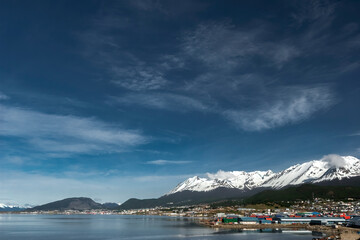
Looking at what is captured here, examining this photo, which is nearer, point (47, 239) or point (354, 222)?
point (47, 239)

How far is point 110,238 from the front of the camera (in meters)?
82.9

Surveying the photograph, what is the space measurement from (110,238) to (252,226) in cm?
5611

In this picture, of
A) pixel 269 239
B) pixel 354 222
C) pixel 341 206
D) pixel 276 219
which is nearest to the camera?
pixel 269 239

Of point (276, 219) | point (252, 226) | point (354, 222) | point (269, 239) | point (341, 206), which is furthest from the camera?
point (341, 206)

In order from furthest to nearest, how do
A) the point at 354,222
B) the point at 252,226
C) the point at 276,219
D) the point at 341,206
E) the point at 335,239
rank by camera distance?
the point at 341,206, the point at 276,219, the point at 252,226, the point at 354,222, the point at 335,239

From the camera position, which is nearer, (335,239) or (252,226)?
(335,239)

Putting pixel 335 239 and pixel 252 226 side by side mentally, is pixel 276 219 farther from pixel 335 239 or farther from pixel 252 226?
pixel 335 239

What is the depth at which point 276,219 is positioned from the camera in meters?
129

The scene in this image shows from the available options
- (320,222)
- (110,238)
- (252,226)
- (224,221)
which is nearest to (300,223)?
(320,222)

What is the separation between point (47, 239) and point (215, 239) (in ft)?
140

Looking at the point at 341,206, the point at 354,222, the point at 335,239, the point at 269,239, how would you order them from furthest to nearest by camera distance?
1. the point at 341,206
2. the point at 354,222
3. the point at 269,239
4. the point at 335,239

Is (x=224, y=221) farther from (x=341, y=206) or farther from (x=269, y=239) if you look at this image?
(x=341, y=206)

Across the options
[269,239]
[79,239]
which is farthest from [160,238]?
[269,239]

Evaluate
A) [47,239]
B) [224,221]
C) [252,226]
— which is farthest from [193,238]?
[224,221]
